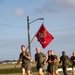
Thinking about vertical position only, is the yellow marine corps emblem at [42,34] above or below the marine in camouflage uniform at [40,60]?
above

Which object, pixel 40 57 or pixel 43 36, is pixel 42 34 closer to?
pixel 43 36

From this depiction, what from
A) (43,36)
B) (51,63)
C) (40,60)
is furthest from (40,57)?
(43,36)

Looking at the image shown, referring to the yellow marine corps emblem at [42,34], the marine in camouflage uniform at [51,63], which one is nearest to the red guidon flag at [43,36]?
the yellow marine corps emblem at [42,34]

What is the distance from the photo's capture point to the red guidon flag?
35.3 meters

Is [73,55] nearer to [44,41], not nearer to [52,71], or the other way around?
[52,71]

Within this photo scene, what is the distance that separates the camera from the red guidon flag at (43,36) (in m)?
35.3

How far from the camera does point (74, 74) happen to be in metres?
27.0

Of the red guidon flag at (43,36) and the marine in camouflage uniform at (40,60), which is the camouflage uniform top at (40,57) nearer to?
the marine in camouflage uniform at (40,60)

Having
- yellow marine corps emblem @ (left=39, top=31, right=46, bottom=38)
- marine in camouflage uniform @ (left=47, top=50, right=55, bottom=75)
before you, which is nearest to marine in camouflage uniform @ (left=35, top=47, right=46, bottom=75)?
marine in camouflage uniform @ (left=47, top=50, right=55, bottom=75)

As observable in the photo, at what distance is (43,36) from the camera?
119ft

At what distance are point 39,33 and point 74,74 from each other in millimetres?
10216

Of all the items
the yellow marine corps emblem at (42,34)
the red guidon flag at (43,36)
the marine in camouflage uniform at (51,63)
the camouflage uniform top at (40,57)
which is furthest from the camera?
the yellow marine corps emblem at (42,34)

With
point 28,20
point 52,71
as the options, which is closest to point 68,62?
point 52,71

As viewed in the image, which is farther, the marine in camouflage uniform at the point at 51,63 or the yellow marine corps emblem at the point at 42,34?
the yellow marine corps emblem at the point at 42,34
